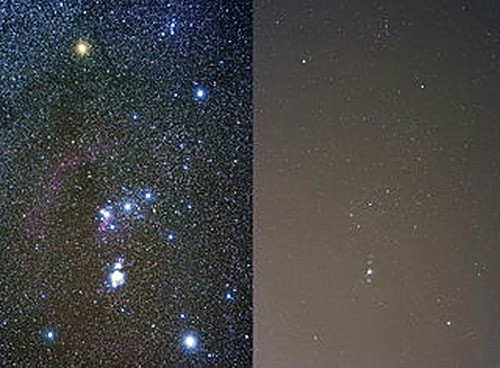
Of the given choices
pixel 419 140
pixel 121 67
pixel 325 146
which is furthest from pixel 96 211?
pixel 419 140

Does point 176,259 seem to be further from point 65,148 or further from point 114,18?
point 114,18

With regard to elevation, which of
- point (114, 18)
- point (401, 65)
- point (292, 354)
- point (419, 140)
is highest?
point (114, 18)

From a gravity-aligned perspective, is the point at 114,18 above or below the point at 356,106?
above

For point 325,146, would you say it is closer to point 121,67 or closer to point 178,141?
point 178,141

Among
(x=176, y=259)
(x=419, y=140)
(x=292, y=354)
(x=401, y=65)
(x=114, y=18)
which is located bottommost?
(x=292, y=354)

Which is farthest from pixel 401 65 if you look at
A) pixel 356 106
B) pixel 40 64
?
pixel 40 64

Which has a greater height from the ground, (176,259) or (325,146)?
(325,146)
